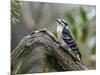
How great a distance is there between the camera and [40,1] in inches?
71.6

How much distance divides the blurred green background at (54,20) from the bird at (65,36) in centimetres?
4

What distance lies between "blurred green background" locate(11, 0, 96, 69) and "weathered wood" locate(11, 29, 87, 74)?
6 cm

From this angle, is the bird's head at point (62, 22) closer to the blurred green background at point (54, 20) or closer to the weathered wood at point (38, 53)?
the blurred green background at point (54, 20)

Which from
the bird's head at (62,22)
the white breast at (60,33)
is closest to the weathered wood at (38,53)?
the white breast at (60,33)

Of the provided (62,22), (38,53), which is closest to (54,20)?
(62,22)

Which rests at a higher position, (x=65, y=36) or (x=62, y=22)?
(x=62, y=22)

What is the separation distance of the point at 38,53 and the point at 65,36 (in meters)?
0.33

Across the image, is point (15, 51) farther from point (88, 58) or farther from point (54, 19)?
point (88, 58)

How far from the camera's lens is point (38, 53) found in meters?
1.80

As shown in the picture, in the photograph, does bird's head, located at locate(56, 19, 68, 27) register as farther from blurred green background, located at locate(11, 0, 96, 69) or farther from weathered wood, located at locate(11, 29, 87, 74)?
weathered wood, located at locate(11, 29, 87, 74)

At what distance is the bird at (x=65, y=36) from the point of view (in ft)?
6.18

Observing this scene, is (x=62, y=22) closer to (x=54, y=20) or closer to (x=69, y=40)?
(x=54, y=20)

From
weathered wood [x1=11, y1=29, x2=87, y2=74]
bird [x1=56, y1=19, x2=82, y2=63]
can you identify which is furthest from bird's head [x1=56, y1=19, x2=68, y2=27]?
weathered wood [x1=11, y1=29, x2=87, y2=74]

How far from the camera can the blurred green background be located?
1.74 m
